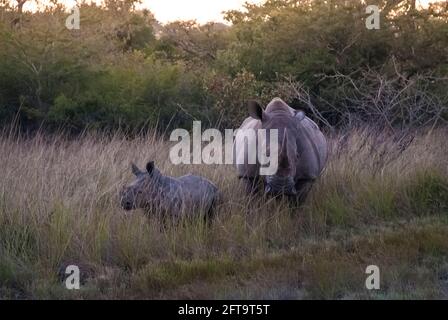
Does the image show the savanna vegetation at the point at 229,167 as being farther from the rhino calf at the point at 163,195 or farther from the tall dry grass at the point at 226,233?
the rhino calf at the point at 163,195

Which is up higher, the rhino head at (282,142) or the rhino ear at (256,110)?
the rhino ear at (256,110)

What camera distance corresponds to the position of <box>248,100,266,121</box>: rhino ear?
855 centimetres

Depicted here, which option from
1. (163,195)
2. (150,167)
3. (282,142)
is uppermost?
(282,142)

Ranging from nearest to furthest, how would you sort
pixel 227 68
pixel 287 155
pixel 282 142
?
pixel 287 155, pixel 282 142, pixel 227 68

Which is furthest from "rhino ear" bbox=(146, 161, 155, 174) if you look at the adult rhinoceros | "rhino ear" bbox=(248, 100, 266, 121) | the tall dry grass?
"rhino ear" bbox=(248, 100, 266, 121)

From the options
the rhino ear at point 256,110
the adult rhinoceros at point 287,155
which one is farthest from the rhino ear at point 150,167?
the rhino ear at point 256,110

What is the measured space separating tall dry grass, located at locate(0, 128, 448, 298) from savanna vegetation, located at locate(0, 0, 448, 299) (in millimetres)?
21

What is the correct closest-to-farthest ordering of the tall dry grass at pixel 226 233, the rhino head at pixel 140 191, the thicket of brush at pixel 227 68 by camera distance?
the tall dry grass at pixel 226 233 < the rhino head at pixel 140 191 < the thicket of brush at pixel 227 68

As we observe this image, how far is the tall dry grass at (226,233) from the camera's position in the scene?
247 inches

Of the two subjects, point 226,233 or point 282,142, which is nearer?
point 226,233

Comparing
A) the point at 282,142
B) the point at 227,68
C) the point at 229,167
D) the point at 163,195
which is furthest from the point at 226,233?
the point at 227,68

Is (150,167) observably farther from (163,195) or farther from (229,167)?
(229,167)

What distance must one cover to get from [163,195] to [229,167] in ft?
7.88

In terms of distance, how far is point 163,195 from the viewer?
25.7ft
